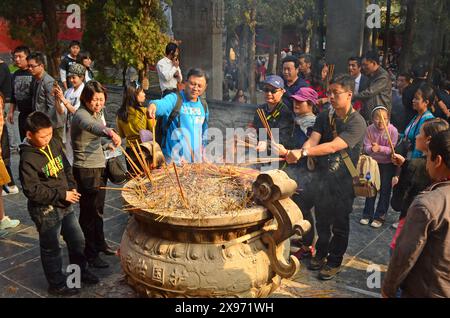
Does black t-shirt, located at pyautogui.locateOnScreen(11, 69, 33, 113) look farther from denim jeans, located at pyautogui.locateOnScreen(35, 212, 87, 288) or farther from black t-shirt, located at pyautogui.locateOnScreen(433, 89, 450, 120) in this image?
black t-shirt, located at pyautogui.locateOnScreen(433, 89, 450, 120)

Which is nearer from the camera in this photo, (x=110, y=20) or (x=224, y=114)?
(x=224, y=114)

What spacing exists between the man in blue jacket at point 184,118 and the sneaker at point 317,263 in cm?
145

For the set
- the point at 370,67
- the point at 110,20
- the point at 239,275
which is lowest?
the point at 239,275

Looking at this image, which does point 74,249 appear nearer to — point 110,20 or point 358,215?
point 358,215

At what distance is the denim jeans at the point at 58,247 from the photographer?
3.73m

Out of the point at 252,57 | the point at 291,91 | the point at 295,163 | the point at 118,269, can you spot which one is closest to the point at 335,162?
the point at 295,163

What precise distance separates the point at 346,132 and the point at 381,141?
1526mm

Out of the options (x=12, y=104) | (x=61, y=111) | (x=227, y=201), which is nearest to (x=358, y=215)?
(x=227, y=201)

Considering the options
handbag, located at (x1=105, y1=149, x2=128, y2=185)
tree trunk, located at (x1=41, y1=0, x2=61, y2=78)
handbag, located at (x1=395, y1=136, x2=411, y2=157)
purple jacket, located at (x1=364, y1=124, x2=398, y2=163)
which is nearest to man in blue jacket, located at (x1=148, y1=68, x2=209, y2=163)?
handbag, located at (x1=105, y1=149, x2=128, y2=185)

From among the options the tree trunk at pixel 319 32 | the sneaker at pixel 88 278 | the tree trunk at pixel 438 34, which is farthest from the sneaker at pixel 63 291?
the tree trunk at pixel 438 34

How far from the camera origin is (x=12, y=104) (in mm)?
6660

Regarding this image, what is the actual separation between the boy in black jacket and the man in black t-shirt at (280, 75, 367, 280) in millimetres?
1871

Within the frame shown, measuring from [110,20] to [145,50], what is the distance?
0.92 metres

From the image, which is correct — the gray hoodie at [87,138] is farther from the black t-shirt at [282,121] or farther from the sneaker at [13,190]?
the sneaker at [13,190]
